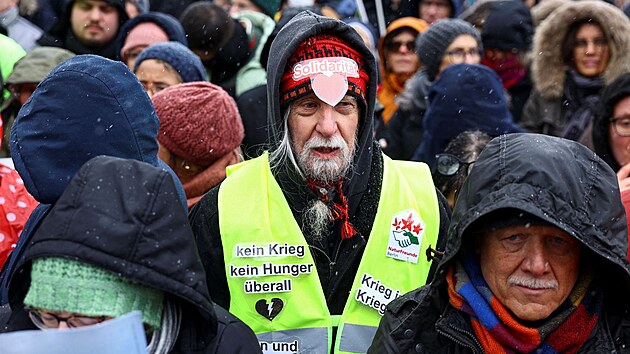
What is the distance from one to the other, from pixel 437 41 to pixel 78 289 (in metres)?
5.23

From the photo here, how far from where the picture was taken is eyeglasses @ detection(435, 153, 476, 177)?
5.07 metres

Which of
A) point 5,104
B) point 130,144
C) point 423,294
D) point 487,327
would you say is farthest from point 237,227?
point 5,104

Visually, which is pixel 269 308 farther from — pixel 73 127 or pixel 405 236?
pixel 73 127

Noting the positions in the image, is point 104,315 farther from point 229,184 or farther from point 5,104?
point 5,104

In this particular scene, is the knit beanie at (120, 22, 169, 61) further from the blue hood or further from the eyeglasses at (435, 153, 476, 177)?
the blue hood

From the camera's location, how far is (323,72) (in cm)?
425

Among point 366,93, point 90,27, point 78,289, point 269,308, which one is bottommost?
point 269,308

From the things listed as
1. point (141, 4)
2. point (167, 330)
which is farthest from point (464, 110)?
point (141, 4)

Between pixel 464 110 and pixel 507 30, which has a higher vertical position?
pixel 507 30

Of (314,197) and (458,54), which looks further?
(458,54)

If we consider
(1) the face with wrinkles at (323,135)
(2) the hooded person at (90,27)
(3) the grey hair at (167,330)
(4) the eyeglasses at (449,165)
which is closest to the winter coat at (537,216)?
(3) the grey hair at (167,330)

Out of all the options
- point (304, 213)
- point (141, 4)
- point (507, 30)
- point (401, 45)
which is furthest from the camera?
point (141, 4)

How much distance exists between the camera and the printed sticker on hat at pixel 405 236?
4105 mm

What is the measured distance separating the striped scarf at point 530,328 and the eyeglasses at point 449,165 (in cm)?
193
